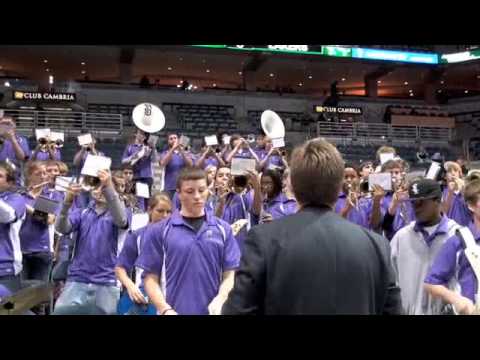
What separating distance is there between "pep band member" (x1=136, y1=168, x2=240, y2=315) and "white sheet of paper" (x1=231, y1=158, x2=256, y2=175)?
1751 mm

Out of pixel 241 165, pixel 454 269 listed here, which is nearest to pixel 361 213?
pixel 241 165

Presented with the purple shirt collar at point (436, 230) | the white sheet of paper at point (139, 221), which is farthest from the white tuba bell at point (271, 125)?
the purple shirt collar at point (436, 230)

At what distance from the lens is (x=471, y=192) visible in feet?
12.6

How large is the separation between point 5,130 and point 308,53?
55.3 ft

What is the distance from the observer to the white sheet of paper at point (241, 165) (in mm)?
5391

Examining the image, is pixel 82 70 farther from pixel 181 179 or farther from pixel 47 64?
pixel 181 179

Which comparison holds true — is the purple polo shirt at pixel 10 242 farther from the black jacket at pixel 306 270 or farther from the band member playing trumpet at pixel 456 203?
the band member playing trumpet at pixel 456 203

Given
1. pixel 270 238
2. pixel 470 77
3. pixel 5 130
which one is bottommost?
pixel 270 238

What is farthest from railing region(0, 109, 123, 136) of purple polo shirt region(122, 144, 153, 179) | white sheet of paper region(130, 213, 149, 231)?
white sheet of paper region(130, 213, 149, 231)

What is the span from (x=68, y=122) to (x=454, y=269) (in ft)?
59.8

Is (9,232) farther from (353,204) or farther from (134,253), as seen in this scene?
(353,204)

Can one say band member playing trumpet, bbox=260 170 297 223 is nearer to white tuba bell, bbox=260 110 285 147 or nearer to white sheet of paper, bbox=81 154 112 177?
white sheet of paper, bbox=81 154 112 177
